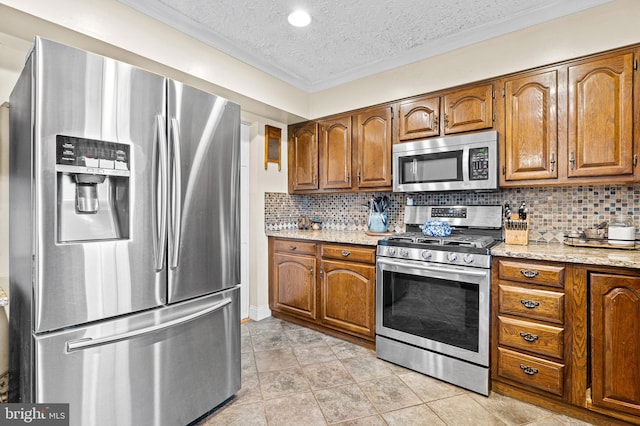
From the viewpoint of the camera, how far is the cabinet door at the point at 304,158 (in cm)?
351

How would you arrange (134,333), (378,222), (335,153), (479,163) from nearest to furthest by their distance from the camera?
(134,333), (479,163), (378,222), (335,153)

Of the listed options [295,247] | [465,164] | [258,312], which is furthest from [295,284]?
[465,164]

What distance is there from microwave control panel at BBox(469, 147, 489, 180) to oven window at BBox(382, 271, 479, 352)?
2.82 ft

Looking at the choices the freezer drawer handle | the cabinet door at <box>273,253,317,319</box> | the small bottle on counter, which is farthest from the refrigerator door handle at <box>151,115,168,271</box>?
the small bottle on counter

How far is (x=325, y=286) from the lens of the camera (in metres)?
3.00

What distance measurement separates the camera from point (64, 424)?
50.2 inches

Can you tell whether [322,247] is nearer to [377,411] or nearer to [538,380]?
[377,411]

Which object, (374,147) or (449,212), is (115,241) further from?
(449,212)

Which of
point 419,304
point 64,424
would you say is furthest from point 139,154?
point 419,304

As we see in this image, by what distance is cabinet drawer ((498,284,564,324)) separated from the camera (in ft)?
6.11

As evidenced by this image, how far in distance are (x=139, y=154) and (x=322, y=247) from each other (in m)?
1.86

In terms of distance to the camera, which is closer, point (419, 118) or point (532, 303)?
point (532, 303)

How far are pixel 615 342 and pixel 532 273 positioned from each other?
501 mm

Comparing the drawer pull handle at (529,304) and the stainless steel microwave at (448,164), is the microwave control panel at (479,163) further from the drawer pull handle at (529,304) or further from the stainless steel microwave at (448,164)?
the drawer pull handle at (529,304)
